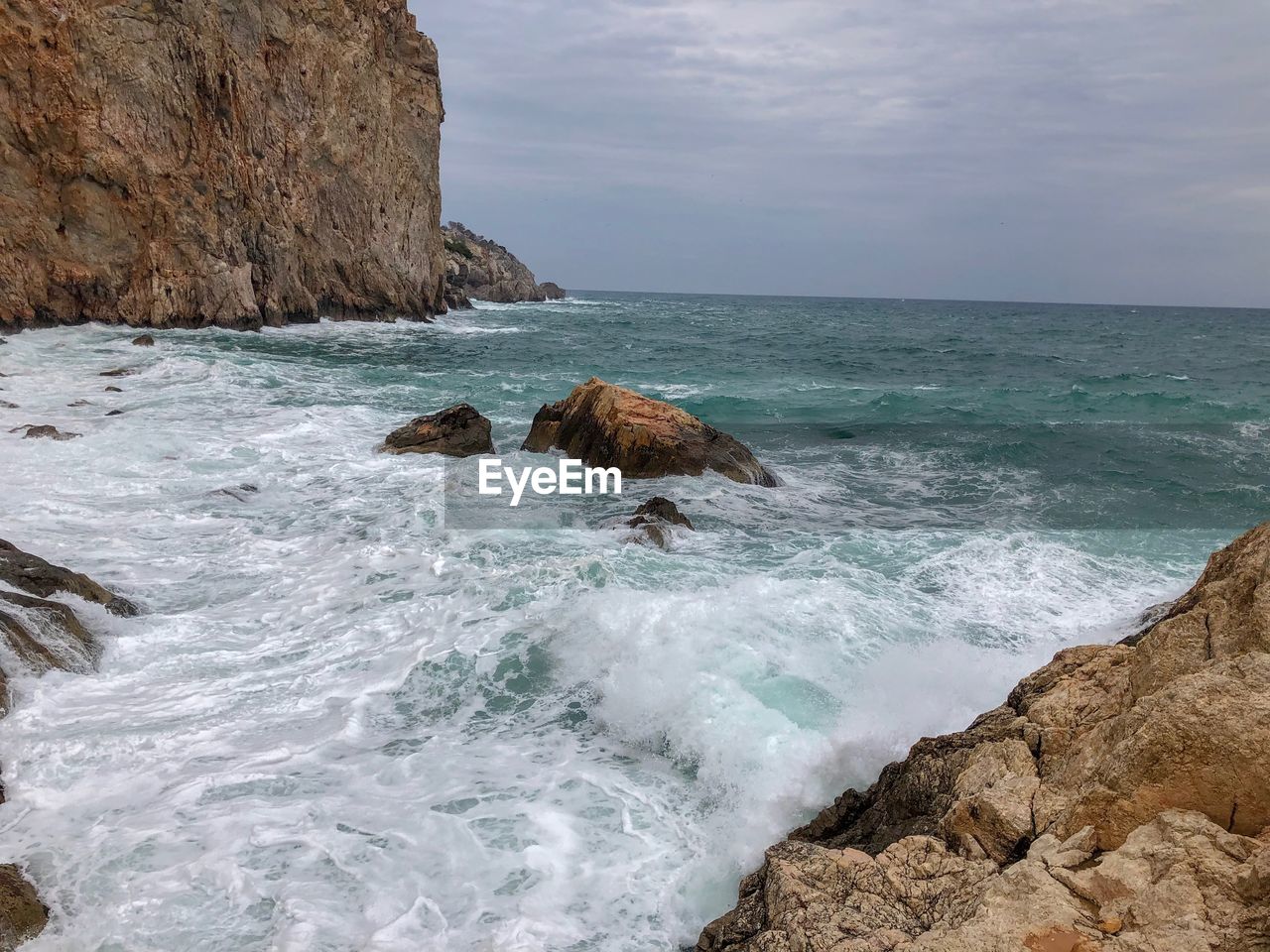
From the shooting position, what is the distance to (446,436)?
13.6 m

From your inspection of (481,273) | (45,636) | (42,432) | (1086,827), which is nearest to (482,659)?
(45,636)

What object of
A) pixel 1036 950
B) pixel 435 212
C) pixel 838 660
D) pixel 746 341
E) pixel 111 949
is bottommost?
pixel 111 949

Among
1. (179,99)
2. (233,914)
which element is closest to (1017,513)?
(233,914)

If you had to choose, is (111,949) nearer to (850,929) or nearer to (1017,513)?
(850,929)

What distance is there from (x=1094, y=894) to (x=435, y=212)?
43.5 m

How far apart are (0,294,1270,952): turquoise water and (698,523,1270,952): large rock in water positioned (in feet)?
3.11

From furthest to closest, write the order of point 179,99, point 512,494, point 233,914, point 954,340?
1. point 954,340
2. point 179,99
3. point 512,494
4. point 233,914

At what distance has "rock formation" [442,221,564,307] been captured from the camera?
63250 mm

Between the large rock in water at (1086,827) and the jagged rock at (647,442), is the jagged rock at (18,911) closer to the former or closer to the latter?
the large rock in water at (1086,827)

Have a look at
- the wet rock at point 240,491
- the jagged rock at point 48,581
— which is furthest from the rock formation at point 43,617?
the wet rock at point 240,491

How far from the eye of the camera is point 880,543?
9.82 meters

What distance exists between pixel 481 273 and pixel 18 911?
6983 cm

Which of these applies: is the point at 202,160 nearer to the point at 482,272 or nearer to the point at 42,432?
the point at 42,432

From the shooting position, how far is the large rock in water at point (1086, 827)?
8.39 feet
